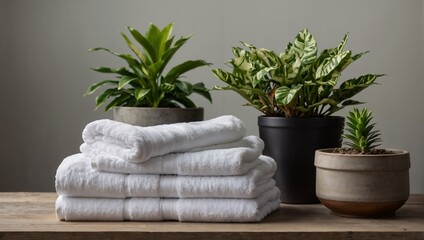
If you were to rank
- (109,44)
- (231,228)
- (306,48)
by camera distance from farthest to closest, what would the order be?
(109,44) → (306,48) → (231,228)

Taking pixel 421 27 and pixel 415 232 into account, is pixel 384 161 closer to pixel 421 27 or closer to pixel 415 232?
pixel 415 232

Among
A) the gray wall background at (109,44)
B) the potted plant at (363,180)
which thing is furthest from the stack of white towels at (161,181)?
the gray wall background at (109,44)

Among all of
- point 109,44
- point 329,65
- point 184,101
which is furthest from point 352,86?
point 109,44

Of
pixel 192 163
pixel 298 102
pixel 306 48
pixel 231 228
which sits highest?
pixel 306 48

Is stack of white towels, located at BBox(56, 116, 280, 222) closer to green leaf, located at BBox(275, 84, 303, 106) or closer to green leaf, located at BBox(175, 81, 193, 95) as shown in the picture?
green leaf, located at BBox(275, 84, 303, 106)

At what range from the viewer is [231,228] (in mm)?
1219

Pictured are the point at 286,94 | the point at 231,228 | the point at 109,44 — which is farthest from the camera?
the point at 109,44

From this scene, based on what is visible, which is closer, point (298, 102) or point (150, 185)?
point (150, 185)

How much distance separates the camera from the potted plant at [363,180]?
1301 mm

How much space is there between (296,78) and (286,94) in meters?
0.08

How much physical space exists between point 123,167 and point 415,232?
1.84ft

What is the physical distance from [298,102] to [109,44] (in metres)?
1.00

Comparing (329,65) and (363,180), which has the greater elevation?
(329,65)

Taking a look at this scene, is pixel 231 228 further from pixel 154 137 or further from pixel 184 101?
pixel 184 101
